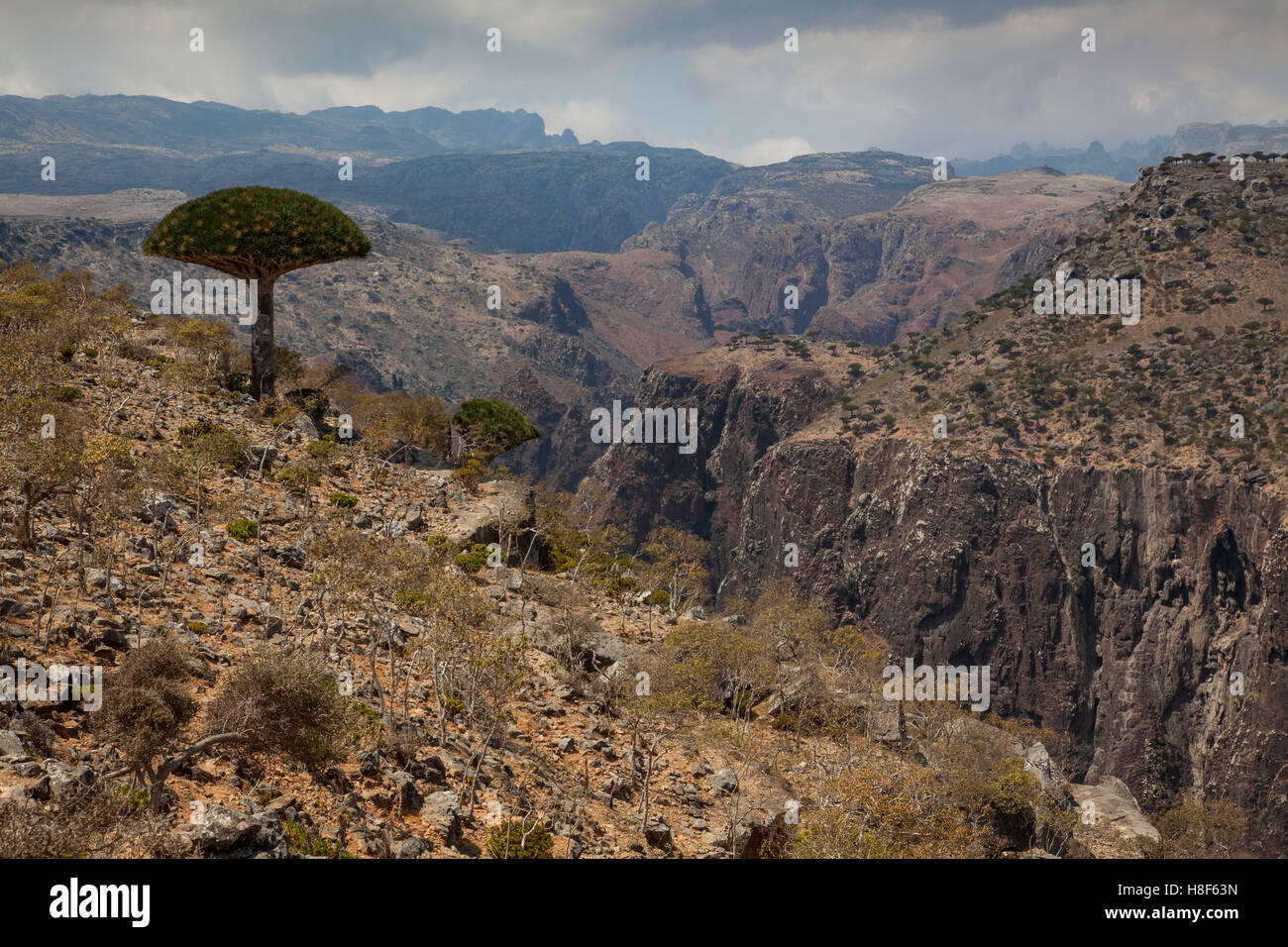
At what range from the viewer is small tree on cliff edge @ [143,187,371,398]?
36.5 m

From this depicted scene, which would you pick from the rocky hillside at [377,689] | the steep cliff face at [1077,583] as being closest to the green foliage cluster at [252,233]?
the rocky hillside at [377,689]

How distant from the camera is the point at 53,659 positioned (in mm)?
14219

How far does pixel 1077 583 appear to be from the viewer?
10706cm

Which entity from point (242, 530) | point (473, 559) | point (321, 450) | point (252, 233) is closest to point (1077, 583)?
point (473, 559)

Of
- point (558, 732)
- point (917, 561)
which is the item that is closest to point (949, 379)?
point (917, 561)

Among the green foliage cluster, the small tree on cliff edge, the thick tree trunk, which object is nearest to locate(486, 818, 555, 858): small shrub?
the small tree on cliff edge

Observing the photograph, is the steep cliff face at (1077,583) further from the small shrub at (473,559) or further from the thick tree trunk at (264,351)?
the thick tree trunk at (264,351)

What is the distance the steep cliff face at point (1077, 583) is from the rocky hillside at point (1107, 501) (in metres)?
0.28

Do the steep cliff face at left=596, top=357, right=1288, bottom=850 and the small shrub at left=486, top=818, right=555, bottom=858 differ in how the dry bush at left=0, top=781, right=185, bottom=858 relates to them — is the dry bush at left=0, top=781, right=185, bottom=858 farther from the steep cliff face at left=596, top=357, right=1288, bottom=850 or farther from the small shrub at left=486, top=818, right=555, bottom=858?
the steep cliff face at left=596, top=357, right=1288, bottom=850

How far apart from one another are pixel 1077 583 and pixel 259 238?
108312mm

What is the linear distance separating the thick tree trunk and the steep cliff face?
9127 centimetres
